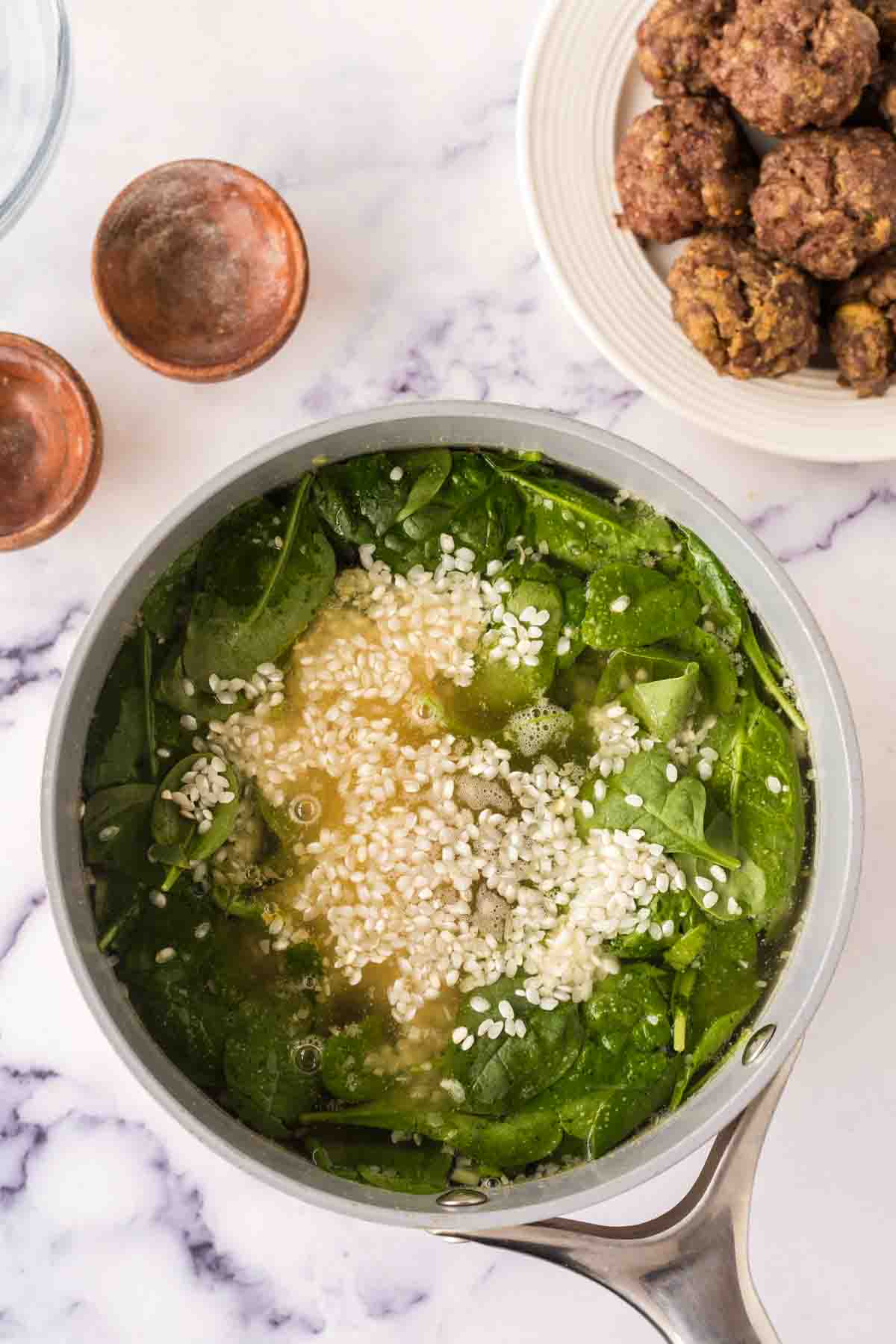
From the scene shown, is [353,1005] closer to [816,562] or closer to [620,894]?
[620,894]

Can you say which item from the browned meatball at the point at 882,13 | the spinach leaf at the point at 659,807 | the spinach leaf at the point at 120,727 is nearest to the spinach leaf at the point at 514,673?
the spinach leaf at the point at 659,807

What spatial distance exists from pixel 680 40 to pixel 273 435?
63 centimetres

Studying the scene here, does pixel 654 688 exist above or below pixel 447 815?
above

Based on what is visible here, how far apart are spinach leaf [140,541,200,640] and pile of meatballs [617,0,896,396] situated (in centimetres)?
61

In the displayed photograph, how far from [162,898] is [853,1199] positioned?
916 mm

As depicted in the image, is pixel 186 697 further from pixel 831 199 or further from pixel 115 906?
pixel 831 199

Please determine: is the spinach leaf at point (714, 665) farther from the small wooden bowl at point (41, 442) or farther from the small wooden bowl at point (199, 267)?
the small wooden bowl at point (41, 442)

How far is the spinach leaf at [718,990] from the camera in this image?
1405 mm

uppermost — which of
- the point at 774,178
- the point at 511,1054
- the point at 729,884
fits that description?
the point at 774,178

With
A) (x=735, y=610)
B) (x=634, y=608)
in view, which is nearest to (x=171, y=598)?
(x=634, y=608)

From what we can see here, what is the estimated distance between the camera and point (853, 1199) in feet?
5.20

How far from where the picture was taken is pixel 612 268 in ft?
4.84

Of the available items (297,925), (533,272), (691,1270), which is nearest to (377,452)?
(533,272)

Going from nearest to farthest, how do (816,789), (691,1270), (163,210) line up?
(691,1270), (816,789), (163,210)
